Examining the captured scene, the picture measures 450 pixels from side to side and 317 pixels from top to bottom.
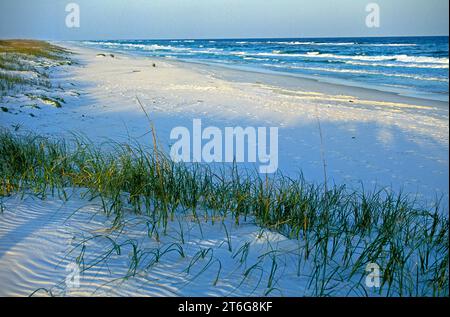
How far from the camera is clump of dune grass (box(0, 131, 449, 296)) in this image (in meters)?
2.40

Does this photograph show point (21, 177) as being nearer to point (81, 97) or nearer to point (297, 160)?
point (297, 160)

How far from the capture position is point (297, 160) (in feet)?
19.7

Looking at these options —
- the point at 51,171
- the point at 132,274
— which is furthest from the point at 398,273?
the point at 51,171

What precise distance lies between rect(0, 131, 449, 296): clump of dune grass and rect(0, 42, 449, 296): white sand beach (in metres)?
0.11

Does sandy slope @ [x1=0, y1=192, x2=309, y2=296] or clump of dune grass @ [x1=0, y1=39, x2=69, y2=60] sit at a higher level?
clump of dune grass @ [x1=0, y1=39, x2=69, y2=60]

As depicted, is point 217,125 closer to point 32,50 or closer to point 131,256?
point 131,256

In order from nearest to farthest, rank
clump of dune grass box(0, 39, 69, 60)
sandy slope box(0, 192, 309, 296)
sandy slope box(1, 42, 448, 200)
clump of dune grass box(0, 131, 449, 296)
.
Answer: sandy slope box(0, 192, 309, 296) < clump of dune grass box(0, 131, 449, 296) < sandy slope box(1, 42, 448, 200) < clump of dune grass box(0, 39, 69, 60)

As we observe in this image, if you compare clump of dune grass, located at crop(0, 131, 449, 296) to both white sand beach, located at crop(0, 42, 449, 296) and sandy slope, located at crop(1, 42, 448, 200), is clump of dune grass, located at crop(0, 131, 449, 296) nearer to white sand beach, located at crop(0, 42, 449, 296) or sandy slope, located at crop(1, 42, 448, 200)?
white sand beach, located at crop(0, 42, 449, 296)

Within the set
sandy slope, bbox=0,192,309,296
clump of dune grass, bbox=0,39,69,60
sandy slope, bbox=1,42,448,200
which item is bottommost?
sandy slope, bbox=0,192,309,296

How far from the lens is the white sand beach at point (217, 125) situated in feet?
7.65

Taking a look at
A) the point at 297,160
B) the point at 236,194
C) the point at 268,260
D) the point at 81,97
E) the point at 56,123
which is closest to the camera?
the point at 268,260

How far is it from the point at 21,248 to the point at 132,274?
35.4 inches

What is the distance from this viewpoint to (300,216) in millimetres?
3168

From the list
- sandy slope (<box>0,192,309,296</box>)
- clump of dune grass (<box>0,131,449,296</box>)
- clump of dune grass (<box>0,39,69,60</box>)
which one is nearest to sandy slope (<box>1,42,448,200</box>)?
clump of dune grass (<box>0,131,449,296</box>)
